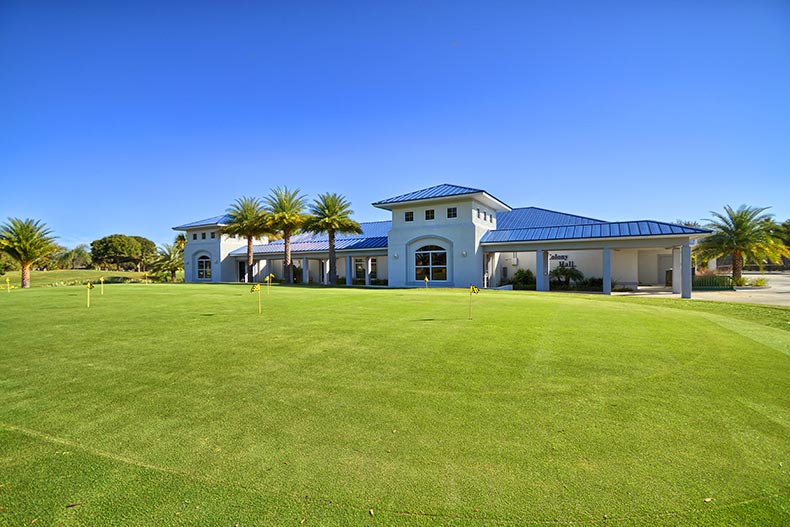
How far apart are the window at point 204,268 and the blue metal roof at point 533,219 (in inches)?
1264

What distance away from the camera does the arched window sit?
30116 mm

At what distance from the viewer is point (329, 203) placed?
33.3 metres

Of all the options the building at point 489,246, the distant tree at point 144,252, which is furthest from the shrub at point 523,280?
the distant tree at point 144,252

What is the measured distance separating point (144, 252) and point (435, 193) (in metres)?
73.4

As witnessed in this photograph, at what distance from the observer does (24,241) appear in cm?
3178

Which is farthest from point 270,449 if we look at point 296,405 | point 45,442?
point 45,442

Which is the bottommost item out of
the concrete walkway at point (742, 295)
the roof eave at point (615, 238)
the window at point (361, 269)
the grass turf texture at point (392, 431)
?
the concrete walkway at point (742, 295)

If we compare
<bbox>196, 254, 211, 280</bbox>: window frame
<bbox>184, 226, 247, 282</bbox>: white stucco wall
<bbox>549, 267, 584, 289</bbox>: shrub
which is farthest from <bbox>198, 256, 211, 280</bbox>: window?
<bbox>549, 267, 584, 289</bbox>: shrub

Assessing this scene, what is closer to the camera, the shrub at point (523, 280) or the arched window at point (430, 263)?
the arched window at point (430, 263)

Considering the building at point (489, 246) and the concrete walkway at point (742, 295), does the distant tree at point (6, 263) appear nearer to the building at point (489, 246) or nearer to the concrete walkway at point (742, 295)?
the building at point (489, 246)

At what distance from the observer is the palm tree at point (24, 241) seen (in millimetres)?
31578

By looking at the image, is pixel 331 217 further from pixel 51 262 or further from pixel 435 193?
pixel 51 262

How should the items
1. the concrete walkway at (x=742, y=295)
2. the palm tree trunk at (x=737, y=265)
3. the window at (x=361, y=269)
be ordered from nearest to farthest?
the concrete walkway at (x=742, y=295)
the palm tree trunk at (x=737, y=265)
the window at (x=361, y=269)

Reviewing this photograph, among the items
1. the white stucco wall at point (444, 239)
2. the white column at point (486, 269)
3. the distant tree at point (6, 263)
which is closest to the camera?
the white stucco wall at point (444, 239)
